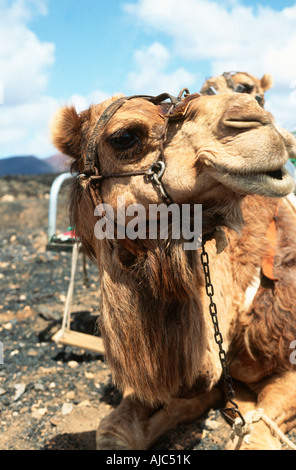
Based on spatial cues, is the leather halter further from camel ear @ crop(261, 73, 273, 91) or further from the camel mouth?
camel ear @ crop(261, 73, 273, 91)

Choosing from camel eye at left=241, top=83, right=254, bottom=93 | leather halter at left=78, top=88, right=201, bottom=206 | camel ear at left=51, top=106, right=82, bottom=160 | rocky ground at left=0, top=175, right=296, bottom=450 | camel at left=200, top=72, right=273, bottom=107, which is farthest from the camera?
camel eye at left=241, top=83, right=254, bottom=93

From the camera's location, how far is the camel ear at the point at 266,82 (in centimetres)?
593

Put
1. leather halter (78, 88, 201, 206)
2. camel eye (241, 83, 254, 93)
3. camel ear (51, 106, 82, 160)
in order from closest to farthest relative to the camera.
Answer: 1. leather halter (78, 88, 201, 206)
2. camel ear (51, 106, 82, 160)
3. camel eye (241, 83, 254, 93)

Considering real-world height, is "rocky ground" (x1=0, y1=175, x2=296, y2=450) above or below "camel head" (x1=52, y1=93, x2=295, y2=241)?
below

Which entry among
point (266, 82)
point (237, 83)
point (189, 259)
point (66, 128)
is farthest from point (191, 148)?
point (266, 82)

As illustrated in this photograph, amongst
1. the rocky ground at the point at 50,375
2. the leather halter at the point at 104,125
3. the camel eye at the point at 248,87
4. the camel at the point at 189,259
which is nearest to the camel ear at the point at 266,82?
the camel eye at the point at 248,87

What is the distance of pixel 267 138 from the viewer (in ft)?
5.82

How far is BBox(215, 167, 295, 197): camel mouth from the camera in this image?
1.81m

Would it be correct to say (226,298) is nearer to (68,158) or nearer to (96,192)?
(96,192)

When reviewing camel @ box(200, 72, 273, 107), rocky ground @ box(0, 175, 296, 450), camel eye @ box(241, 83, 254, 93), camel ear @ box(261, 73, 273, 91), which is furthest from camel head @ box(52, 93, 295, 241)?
camel ear @ box(261, 73, 273, 91)

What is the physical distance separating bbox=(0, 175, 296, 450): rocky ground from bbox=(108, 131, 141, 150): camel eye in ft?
3.44

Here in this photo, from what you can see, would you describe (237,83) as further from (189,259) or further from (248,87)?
(189,259)

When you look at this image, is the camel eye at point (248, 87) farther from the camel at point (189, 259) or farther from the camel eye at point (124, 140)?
the camel eye at point (124, 140)

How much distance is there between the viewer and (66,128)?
2488 mm
